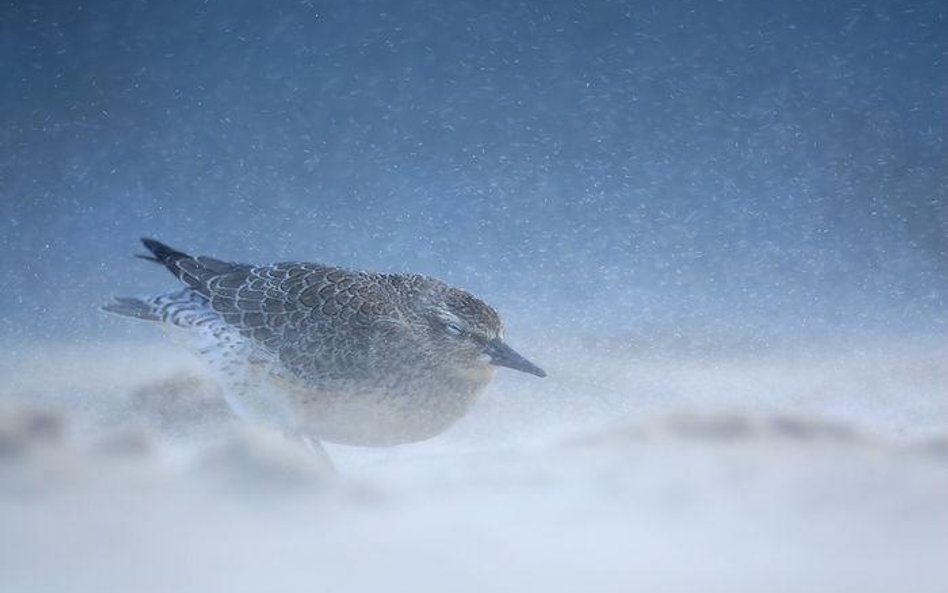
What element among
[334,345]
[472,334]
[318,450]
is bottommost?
[318,450]

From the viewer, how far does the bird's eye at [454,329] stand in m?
2.27

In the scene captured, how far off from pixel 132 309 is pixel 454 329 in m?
0.78

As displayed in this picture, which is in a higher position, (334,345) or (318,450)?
(334,345)

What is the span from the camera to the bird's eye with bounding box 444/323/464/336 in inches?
89.4

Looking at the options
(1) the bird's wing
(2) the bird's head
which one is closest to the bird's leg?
(1) the bird's wing

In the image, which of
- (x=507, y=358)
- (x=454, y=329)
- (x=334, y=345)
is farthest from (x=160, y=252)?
(x=507, y=358)

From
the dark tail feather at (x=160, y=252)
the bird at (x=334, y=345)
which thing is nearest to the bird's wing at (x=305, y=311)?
the bird at (x=334, y=345)

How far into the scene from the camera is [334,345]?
2.18 meters

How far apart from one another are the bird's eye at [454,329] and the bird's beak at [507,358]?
0.07 metres

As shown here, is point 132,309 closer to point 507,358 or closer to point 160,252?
point 160,252

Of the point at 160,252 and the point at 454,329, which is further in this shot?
the point at 160,252

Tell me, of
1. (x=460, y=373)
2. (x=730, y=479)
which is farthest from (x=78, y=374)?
(x=730, y=479)

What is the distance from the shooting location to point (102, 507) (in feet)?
6.16

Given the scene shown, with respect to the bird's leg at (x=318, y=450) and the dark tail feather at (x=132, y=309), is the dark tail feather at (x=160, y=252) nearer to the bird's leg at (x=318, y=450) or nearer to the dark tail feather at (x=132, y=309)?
the dark tail feather at (x=132, y=309)
